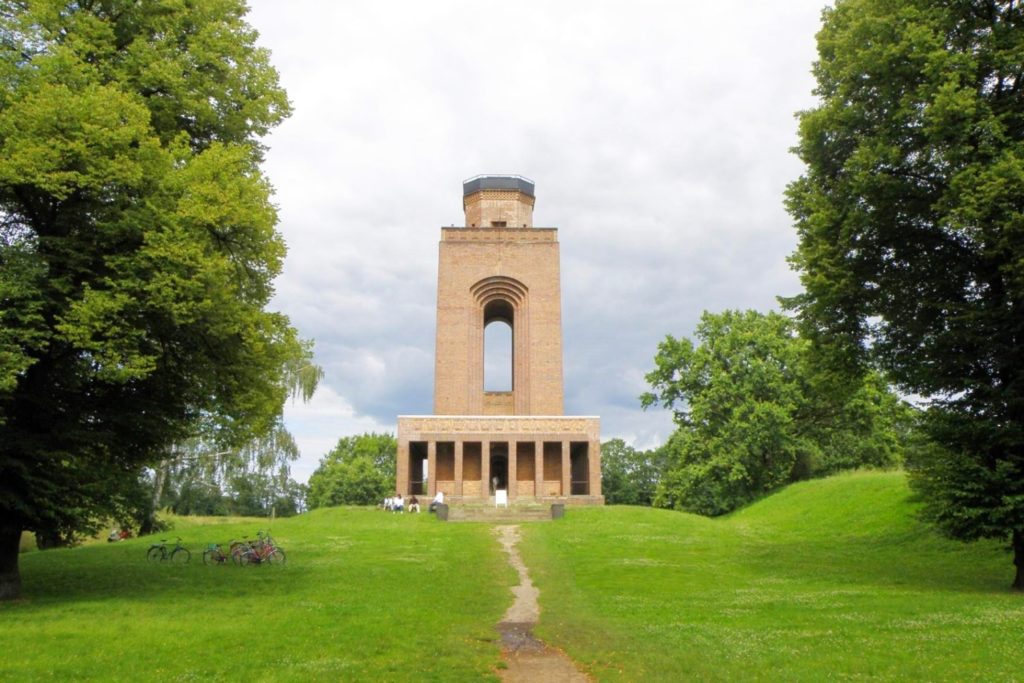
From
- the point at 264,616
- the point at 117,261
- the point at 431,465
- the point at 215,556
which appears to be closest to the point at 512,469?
the point at 431,465

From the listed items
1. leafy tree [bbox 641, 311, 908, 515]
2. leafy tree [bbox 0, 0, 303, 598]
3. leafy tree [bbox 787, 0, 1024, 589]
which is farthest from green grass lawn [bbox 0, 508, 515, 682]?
leafy tree [bbox 641, 311, 908, 515]

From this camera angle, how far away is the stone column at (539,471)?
36562mm

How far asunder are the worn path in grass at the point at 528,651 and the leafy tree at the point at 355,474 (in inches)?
2158

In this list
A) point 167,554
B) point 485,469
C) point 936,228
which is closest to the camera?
point 936,228

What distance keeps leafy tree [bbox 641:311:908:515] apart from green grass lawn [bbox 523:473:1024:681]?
11.5 m

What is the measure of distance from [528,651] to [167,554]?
13829 mm

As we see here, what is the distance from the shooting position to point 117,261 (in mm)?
12406

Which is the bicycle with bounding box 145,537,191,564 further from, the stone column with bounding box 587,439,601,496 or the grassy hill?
the stone column with bounding box 587,439,601,496

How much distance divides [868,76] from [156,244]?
1339 centimetres

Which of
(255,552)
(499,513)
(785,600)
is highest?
(499,513)

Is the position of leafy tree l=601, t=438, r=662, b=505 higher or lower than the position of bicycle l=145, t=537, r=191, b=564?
higher

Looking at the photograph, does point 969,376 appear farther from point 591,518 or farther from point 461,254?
point 461,254

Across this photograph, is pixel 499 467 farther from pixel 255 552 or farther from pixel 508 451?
pixel 255 552

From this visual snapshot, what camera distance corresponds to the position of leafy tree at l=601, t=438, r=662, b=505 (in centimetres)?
7281
